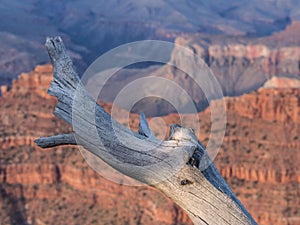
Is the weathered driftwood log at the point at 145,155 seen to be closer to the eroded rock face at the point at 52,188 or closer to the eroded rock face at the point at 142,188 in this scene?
the eroded rock face at the point at 142,188

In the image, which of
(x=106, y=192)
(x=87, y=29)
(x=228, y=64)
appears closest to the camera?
(x=106, y=192)

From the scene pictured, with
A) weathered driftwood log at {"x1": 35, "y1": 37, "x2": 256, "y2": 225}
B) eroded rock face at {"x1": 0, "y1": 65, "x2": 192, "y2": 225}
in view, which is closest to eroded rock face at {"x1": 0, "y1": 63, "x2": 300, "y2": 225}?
eroded rock face at {"x1": 0, "y1": 65, "x2": 192, "y2": 225}

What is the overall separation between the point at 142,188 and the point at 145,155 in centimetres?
2667

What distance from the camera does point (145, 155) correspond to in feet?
11.5

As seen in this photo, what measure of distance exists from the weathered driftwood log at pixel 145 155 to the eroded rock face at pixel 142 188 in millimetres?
24411

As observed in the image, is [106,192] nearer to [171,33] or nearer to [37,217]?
[37,217]

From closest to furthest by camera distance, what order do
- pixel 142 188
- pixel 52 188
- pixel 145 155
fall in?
1. pixel 145 155
2. pixel 142 188
3. pixel 52 188

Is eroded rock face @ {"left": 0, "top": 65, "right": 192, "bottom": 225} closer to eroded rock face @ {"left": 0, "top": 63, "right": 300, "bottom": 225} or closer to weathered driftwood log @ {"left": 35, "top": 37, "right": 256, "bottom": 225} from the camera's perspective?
eroded rock face @ {"left": 0, "top": 63, "right": 300, "bottom": 225}

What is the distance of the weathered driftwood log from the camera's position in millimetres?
3477

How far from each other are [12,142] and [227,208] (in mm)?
33177

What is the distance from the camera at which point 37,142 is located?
3.66m

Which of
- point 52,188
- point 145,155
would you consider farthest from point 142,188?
point 145,155

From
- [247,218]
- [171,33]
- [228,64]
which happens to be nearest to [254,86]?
[228,64]

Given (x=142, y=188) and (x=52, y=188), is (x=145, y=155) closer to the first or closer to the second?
(x=142, y=188)
